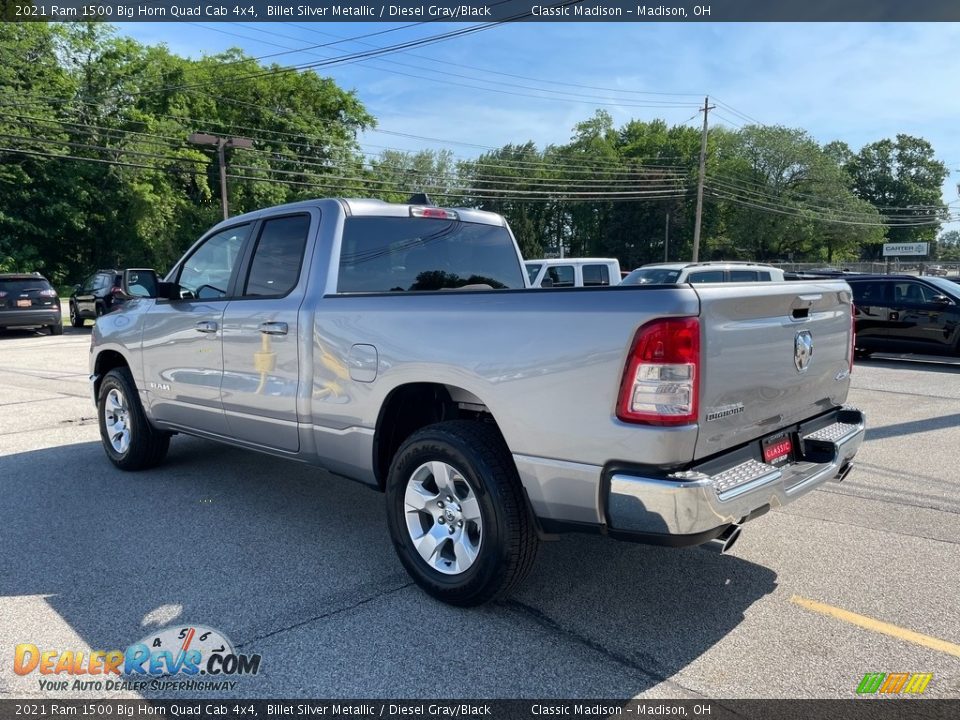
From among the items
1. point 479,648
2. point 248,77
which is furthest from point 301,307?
point 248,77

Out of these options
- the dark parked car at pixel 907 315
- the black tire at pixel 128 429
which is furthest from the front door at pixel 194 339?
the dark parked car at pixel 907 315

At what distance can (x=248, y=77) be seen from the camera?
43562 millimetres

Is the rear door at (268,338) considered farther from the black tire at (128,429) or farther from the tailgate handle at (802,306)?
the tailgate handle at (802,306)

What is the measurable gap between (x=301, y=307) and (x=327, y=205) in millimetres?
674

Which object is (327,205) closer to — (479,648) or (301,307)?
(301,307)

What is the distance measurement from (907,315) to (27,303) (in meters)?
20.5

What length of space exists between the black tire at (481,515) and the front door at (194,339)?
197 cm

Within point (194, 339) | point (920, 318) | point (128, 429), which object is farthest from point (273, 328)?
point (920, 318)

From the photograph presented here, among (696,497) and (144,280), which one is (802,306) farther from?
(144,280)

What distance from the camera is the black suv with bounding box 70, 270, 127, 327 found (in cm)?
1894

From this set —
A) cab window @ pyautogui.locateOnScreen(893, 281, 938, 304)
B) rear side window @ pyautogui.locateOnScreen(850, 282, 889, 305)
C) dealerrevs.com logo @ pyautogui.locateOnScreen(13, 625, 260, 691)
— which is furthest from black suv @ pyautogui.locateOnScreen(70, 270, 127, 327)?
cab window @ pyautogui.locateOnScreen(893, 281, 938, 304)

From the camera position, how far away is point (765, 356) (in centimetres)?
296

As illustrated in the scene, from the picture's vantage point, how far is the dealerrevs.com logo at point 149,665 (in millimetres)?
2724

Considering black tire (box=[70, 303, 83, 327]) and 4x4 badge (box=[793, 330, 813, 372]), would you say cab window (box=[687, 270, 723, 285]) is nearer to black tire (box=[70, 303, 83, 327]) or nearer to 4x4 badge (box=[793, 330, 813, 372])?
4x4 badge (box=[793, 330, 813, 372])
